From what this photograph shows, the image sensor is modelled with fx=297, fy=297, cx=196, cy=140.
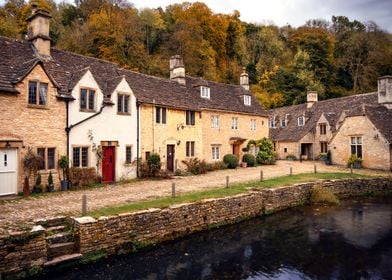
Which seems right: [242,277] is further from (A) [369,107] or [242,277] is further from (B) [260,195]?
(A) [369,107]

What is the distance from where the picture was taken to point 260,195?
18.7m

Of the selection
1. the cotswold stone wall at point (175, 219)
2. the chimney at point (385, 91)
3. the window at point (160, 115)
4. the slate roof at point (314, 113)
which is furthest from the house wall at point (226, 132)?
the chimney at point (385, 91)

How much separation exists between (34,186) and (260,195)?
13.7 meters

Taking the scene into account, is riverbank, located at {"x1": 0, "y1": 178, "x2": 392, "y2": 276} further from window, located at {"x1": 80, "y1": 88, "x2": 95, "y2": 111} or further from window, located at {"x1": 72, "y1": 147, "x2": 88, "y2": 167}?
window, located at {"x1": 80, "y1": 88, "x2": 95, "y2": 111}

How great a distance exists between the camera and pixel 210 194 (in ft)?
56.3

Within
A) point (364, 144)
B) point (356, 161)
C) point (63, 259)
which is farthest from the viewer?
point (356, 161)

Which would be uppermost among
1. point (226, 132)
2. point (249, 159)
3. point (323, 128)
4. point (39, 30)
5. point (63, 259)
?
point (39, 30)

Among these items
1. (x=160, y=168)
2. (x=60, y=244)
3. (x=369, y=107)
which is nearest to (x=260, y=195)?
(x=160, y=168)

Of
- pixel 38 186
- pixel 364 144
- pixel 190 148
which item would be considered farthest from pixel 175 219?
pixel 364 144

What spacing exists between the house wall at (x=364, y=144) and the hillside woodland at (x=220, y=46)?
26880 millimetres

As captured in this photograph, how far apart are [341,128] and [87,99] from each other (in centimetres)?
2848

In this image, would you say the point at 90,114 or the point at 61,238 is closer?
the point at 61,238

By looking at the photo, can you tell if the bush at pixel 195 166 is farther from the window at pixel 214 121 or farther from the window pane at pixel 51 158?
the window pane at pixel 51 158

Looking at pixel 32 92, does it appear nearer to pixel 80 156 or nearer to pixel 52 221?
pixel 80 156
